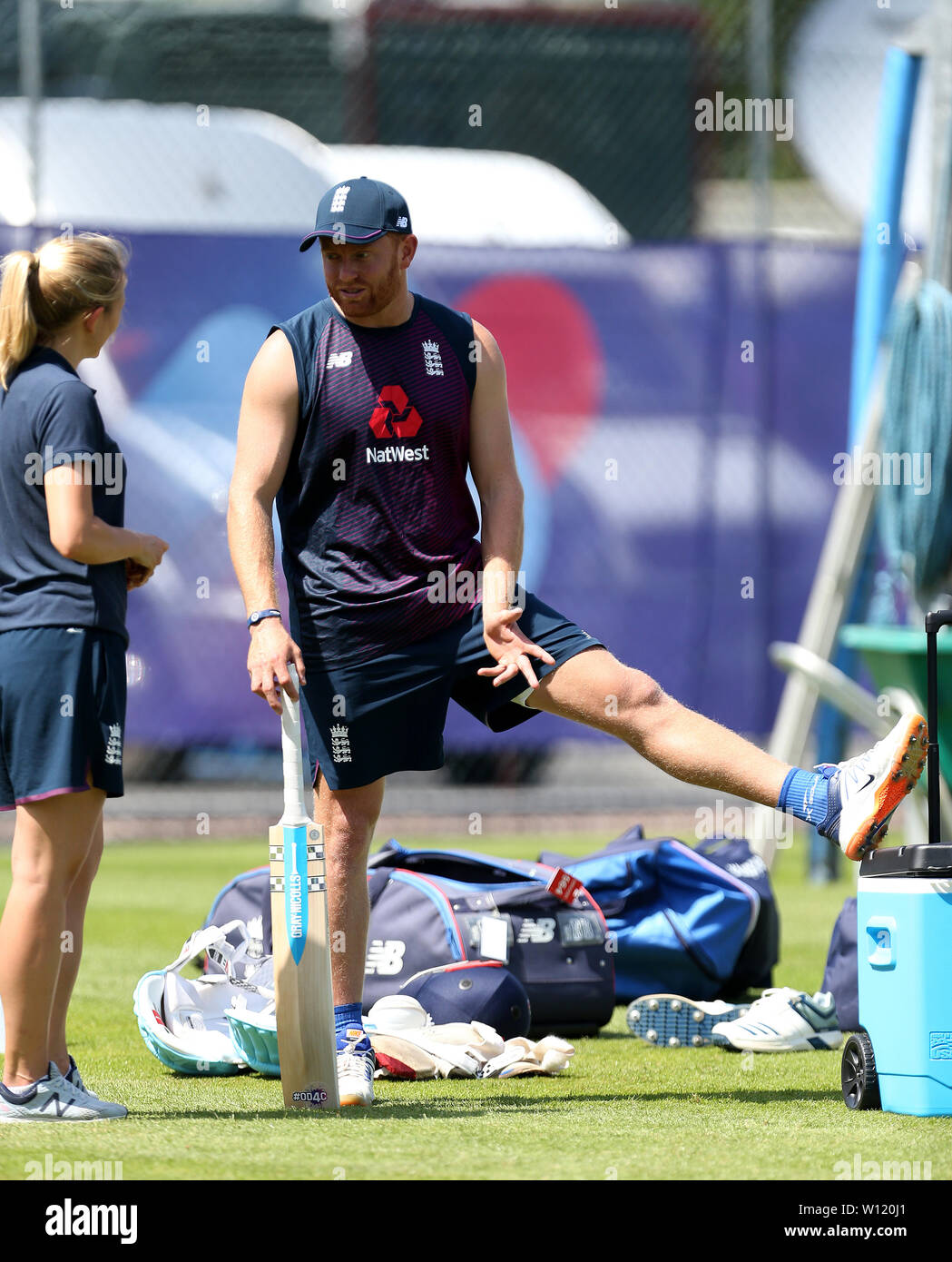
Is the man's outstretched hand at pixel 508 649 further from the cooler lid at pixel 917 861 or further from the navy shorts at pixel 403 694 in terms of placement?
the cooler lid at pixel 917 861

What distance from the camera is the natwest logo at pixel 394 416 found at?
3.91 meters

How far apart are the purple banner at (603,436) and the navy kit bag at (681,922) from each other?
3833mm

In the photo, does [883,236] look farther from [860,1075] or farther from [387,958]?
[860,1075]

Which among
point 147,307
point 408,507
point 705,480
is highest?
point 147,307

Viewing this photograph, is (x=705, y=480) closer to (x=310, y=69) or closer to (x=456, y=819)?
(x=456, y=819)

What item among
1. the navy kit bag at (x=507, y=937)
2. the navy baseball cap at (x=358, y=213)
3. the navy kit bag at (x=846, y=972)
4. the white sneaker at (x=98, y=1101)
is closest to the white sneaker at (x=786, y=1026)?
the navy kit bag at (x=846, y=972)

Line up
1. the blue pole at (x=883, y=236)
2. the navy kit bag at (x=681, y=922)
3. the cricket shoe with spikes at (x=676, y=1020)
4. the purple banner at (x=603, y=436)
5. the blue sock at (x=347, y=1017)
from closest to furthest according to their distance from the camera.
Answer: the blue sock at (x=347, y=1017), the cricket shoe with spikes at (x=676, y=1020), the navy kit bag at (x=681, y=922), the blue pole at (x=883, y=236), the purple banner at (x=603, y=436)

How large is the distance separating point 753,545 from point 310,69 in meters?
6.14

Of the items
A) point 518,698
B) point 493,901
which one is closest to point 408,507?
point 518,698

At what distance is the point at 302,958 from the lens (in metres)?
3.51

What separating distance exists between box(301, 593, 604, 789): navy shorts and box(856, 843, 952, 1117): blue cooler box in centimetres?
82

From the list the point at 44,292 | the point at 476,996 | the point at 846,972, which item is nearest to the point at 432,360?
the point at 44,292

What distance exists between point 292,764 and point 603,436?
621cm
